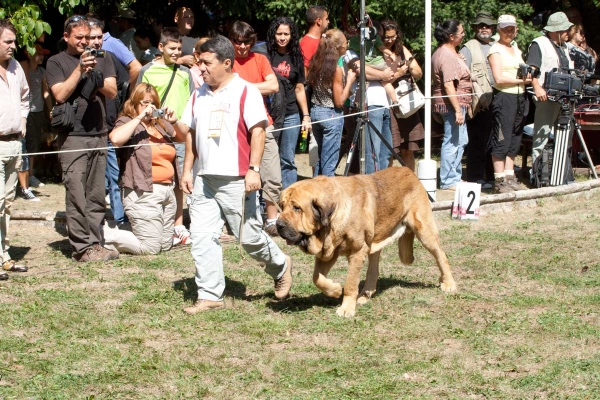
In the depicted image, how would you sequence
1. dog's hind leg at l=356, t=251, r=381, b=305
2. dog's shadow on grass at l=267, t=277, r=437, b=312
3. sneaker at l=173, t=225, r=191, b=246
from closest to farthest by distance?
dog's shadow on grass at l=267, t=277, r=437, b=312 → dog's hind leg at l=356, t=251, r=381, b=305 → sneaker at l=173, t=225, r=191, b=246

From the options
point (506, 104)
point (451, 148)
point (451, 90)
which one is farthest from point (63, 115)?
point (506, 104)

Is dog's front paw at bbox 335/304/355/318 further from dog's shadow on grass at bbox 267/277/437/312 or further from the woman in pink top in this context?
the woman in pink top

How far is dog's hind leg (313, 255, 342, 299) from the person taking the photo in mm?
6820

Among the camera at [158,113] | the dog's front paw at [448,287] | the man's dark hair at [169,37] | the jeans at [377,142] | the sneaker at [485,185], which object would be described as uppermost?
the man's dark hair at [169,37]

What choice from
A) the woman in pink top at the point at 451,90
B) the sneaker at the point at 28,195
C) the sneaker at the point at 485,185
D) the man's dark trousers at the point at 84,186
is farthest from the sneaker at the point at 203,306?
the sneaker at the point at 485,185

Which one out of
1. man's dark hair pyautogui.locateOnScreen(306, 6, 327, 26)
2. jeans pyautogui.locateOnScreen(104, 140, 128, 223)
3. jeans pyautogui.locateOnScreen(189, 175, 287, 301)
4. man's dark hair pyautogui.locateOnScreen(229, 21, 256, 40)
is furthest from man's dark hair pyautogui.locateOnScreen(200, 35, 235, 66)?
man's dark hair pyautogui.locateOnScreen(306, 6, 327, 26)

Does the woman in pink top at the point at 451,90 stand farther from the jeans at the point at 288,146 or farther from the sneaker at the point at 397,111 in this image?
the jeans at the point at 288,146

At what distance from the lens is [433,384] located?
5.39 m

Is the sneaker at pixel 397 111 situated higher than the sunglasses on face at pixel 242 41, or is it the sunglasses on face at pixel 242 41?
the sunglasses on face at pixel 242 41

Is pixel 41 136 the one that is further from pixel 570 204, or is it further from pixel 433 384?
pixel 433 384

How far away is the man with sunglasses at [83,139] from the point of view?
8336mm

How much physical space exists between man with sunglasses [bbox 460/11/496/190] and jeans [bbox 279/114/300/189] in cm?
311

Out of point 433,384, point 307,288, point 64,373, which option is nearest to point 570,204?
point 307,288

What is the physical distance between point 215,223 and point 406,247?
68.0 inches
